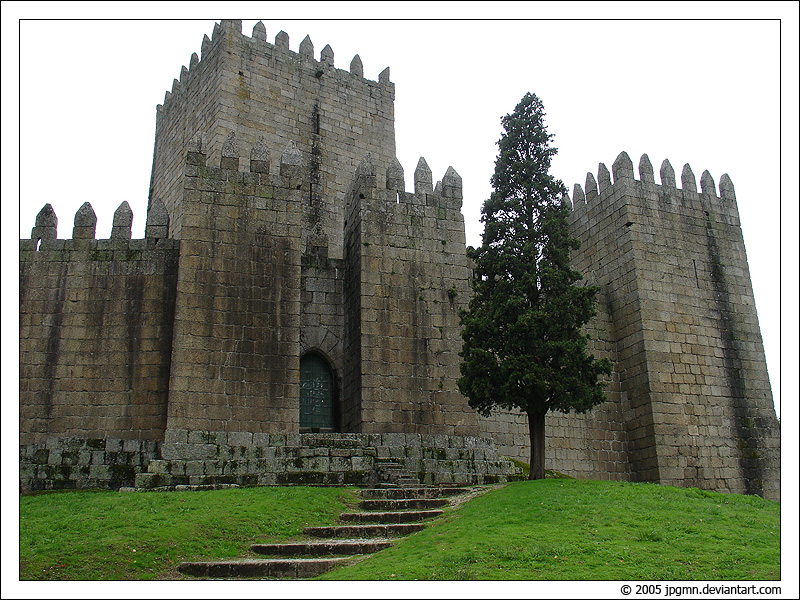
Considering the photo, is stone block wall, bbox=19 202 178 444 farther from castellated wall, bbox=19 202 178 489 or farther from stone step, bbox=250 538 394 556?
stone step, bbox=250 538 394 556

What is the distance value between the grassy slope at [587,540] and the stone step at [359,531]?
1.80ft

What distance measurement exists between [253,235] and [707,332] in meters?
12.8

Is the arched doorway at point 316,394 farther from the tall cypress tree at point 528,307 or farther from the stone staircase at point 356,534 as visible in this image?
the tall cypress tree at point 528,307

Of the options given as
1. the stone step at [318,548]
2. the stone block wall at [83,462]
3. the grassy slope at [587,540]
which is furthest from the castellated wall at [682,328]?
the stone block wall at [83,462]

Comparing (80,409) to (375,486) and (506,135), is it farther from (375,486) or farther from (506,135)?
(506,135)

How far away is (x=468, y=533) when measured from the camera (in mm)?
10555

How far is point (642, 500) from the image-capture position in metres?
12.9

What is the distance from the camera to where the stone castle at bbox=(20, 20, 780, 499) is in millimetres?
15234

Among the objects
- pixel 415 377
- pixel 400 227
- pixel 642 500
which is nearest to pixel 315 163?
pixel 400 227

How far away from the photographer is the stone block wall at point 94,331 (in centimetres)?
1555

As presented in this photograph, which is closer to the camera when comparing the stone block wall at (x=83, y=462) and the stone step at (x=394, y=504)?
the stone step at (x=394, y=504)

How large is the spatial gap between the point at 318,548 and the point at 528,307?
760cm

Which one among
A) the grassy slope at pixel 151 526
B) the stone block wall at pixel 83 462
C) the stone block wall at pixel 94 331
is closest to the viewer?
the grassy slope at pixel 151 526

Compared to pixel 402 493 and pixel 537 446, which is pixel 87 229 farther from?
pixel 537 446
